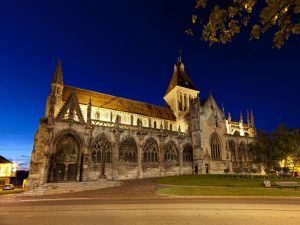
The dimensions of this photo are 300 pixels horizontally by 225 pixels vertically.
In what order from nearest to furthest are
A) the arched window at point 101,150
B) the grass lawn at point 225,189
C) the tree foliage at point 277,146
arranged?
the grass lawn at point 225,189 < the arched window at point 101,150 < the tree foliage at point 277,146

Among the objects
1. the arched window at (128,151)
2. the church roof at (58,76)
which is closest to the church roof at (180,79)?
the arched window at (128,151)

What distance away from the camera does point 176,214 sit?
9.11 metres

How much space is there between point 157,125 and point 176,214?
36.5m

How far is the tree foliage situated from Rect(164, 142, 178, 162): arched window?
623 inches

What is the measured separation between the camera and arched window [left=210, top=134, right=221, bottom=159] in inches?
1663

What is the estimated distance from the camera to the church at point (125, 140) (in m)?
27.9

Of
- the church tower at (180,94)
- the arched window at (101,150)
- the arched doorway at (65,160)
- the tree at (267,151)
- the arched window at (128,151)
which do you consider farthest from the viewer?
the church tower at (180,94)

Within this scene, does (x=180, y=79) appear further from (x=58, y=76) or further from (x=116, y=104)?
(x=58, y=76)

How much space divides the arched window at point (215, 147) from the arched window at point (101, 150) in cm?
2277

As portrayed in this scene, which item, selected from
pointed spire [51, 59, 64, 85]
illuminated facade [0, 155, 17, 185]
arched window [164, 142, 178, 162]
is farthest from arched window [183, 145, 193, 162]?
illuminated facade [0, 155, 17, 185]

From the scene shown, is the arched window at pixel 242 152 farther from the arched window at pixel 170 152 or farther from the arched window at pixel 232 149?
the arched window at pixel 170 152

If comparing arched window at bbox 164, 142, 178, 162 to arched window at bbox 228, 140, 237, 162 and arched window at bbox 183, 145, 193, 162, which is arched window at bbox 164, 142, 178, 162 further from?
arched window at bbox 228, 140, 237, 162

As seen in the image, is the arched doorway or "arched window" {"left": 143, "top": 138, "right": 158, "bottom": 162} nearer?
the arched doorway

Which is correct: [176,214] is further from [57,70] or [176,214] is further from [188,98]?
[188,98]
